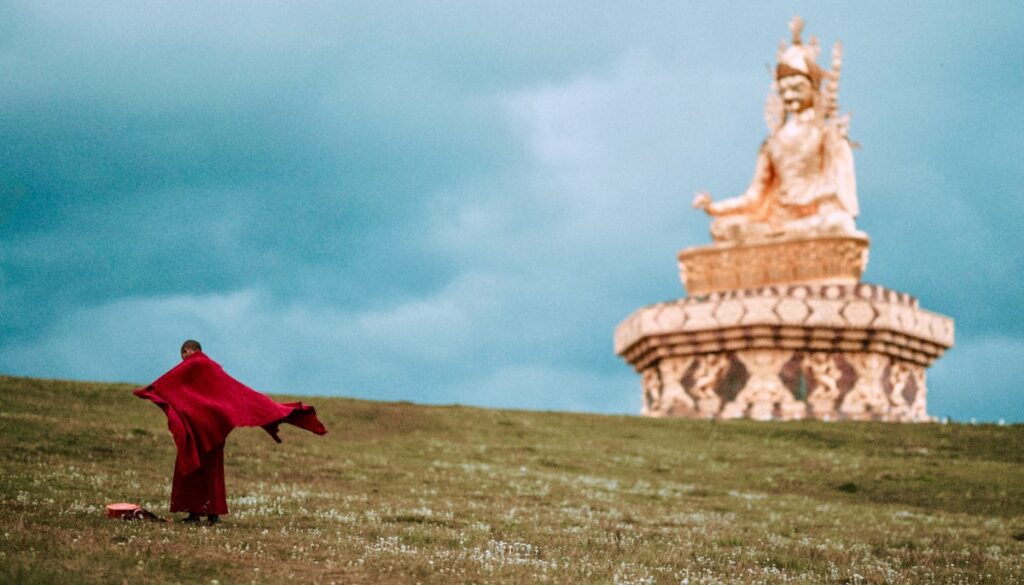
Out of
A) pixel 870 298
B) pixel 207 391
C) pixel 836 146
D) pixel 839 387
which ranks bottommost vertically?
pixel 207 391

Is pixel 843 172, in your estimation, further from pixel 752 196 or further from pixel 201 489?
pixel 201 489

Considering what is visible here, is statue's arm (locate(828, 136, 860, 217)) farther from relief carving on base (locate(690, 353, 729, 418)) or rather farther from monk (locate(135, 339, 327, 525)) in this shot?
monk (locate(135, 339, 327, 525))

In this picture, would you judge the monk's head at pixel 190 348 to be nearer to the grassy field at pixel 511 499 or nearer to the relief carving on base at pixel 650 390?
the grassy field at pixel 511 499

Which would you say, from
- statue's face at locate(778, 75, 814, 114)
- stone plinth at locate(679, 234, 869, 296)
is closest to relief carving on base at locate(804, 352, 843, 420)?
stone plinth at locate(679, 234, 869, 296)

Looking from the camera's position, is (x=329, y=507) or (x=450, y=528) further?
(x=329, y=507)

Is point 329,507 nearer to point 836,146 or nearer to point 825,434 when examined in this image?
point 825,434

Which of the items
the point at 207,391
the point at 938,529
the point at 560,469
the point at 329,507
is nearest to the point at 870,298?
the point at 560,469

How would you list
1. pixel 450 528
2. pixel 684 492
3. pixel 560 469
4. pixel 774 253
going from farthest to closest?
pixel 774 253 < pixel 560 469 < pixel 684 492 < pixel 450 528

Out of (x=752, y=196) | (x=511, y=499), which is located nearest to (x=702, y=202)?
(x=752, y=196)

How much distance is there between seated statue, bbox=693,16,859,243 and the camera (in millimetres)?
34156

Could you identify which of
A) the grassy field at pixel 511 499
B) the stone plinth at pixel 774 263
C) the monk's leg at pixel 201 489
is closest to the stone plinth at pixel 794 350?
the stone plinth at pixel 774 263

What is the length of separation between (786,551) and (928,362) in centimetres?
2142

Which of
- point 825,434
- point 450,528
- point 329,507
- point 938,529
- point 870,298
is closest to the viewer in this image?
point 450,528

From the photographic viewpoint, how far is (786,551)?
13.6m
